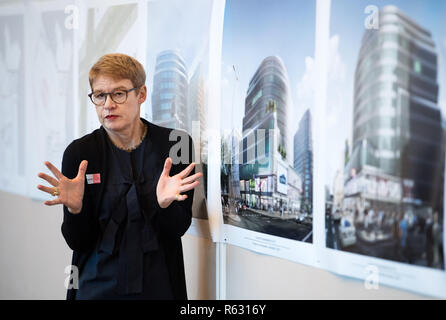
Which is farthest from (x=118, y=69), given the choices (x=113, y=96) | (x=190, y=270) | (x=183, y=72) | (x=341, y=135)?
(x=190, y=270)

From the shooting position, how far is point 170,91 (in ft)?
5.82

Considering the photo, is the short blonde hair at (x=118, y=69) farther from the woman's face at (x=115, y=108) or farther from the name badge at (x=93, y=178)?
the name badge at (x=93, y=178)

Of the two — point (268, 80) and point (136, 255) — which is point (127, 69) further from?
point (136, 255)

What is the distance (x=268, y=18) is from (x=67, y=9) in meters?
1.40

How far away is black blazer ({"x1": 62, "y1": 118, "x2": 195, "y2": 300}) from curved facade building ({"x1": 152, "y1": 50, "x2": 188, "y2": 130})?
0.25 metres

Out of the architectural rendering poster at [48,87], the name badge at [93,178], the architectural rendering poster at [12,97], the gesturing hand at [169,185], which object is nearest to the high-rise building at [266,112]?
the gesturing hand at [169,185]

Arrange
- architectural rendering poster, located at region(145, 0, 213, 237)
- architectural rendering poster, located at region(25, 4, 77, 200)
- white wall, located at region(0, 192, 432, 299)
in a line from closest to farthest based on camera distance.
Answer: white wall, located at region(0, 192, 432, 299), architectural rendering poster, located at region(145, 0, 213, 237), architectural rendering poster, located at region(25, 4, 77, 200)

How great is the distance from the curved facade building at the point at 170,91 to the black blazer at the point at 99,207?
0.25 metres

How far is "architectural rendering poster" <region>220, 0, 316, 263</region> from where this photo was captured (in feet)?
4.13

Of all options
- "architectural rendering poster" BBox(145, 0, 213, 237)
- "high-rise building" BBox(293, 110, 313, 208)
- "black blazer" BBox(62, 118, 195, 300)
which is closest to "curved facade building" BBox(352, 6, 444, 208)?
"high-rise building" BBox(293, 110, 313, 208)

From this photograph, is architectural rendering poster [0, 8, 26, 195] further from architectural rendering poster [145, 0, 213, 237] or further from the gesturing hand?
the gesturing hand

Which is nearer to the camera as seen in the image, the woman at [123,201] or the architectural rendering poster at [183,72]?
the woman at [123,201]

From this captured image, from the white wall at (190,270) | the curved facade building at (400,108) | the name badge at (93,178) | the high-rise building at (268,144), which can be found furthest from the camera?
the name badge at (93,178)

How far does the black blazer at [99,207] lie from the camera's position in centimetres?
140
